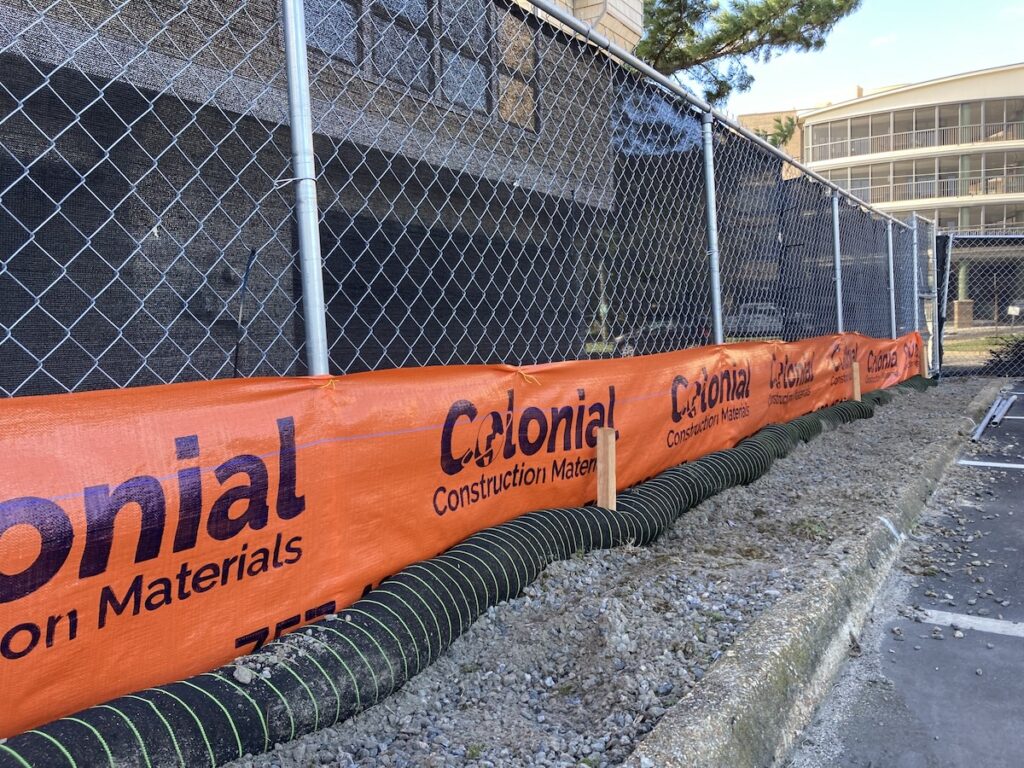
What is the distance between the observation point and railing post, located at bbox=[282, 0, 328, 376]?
2463 millimetres

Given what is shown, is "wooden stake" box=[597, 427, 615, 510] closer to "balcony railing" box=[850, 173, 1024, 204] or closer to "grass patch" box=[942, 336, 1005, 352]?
"grass patch" box=[942, 336, 1005, 352]

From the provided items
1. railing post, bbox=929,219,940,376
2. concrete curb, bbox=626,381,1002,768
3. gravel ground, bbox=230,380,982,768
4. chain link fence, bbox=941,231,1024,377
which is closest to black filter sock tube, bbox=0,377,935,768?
gravel ground, bbox=230,380,982,768

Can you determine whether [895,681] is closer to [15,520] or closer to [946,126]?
[15,520]

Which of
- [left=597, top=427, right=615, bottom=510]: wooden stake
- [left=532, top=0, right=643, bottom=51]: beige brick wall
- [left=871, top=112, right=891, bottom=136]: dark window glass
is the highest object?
[left=871, top=112, right=891, bottom=136]: dark window glass

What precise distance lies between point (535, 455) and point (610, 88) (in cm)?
219

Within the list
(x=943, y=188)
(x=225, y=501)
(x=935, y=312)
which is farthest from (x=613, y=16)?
(x=943, y=188)

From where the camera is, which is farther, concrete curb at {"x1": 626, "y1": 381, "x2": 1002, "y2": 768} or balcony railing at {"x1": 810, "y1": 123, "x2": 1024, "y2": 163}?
balcony railing at {"x1": 810, "y1": 123, "x2": 1024, "y2": 163}

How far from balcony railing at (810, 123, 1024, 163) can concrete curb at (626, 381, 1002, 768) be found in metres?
54.1

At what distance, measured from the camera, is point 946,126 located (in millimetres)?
48906

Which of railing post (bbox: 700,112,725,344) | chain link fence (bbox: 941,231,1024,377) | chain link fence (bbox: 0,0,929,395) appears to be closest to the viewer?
chain link fence (bbox: 0,0,929,395)

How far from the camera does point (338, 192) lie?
3.14 meters

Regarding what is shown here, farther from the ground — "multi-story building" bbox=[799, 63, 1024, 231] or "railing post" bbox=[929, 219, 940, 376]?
"multi-story building" bbox=[799, 63, 1024, 231]

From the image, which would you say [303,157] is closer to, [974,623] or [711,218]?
[711,218]

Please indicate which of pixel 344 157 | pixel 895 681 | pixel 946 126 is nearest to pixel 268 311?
pixel 344 157
